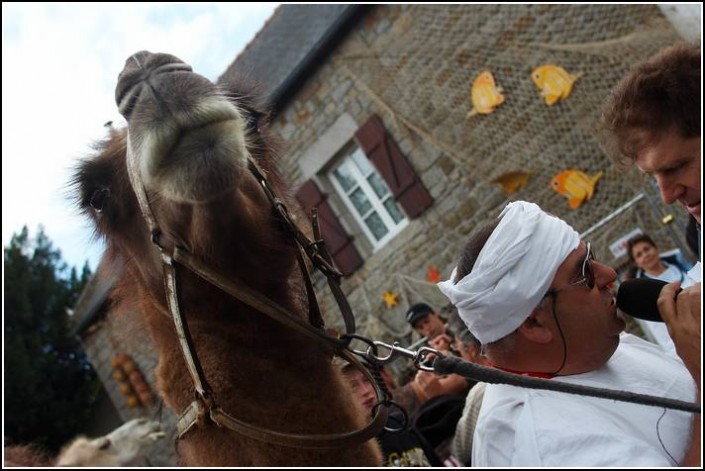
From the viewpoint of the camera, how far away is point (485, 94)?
26.3 ft

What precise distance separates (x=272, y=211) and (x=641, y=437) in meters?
1.36

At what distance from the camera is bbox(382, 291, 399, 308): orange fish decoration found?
29.4 feet

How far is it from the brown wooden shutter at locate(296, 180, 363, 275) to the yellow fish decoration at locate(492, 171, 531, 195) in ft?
7.70

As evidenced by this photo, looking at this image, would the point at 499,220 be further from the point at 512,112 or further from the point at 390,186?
the point at 390,186

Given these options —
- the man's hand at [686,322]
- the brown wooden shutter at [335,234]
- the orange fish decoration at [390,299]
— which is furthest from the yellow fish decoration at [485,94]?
the man's hand at [686,322]

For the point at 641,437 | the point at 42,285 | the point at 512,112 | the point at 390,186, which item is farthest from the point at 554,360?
the point at 42,285

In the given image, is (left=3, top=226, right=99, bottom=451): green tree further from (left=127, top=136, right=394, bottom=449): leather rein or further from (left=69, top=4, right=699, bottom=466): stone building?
(left=127, top=136, right=394, bottom=449): leather rein

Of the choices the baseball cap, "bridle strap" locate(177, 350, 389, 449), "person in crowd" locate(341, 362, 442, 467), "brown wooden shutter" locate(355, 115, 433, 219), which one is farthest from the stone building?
"bridle strap" locate(177, 350, 389, 449)

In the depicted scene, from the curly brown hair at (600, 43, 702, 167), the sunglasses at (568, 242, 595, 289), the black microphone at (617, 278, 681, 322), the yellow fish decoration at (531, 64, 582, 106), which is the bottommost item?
the black microphone at (617, 278, 681, 322)

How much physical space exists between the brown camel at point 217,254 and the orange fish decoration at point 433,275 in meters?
6.23

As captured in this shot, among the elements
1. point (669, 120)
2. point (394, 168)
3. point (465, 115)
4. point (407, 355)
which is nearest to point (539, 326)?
point (407, 355)

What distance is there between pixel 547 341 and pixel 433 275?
6.88 metres

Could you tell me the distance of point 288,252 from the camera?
2334mm

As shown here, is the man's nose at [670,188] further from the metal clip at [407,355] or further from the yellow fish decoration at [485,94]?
the yellow fish decoration at [485,94]
